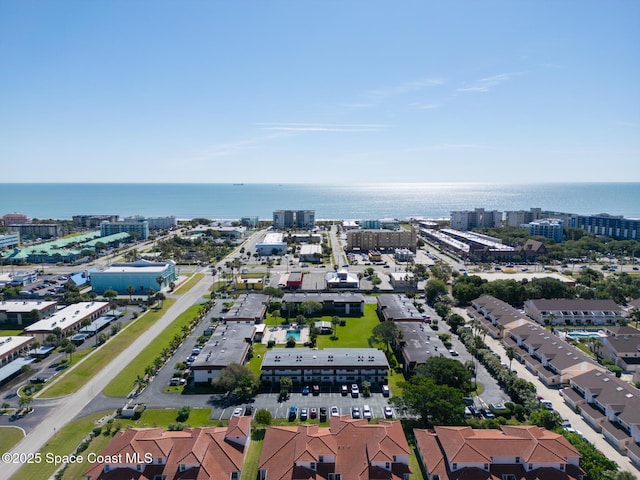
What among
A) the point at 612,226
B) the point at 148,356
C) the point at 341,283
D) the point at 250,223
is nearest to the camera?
the point at 148,356

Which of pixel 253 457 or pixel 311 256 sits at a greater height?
pixel 311 256

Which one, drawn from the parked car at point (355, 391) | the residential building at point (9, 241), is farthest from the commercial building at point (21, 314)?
the residential building at point (9, 241)

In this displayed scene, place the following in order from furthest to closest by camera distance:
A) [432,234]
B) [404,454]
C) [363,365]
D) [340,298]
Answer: [432,234] < [340,298] < [363,365] < [404,454]

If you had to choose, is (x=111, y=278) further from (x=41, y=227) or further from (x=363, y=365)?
(x=41, y=227)

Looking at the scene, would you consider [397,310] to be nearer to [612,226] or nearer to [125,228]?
[612,226]

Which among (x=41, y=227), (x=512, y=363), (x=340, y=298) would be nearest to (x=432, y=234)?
(x=340, y=298)

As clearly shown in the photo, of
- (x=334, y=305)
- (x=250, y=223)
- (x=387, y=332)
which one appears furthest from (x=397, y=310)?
(x=250, y=223)
